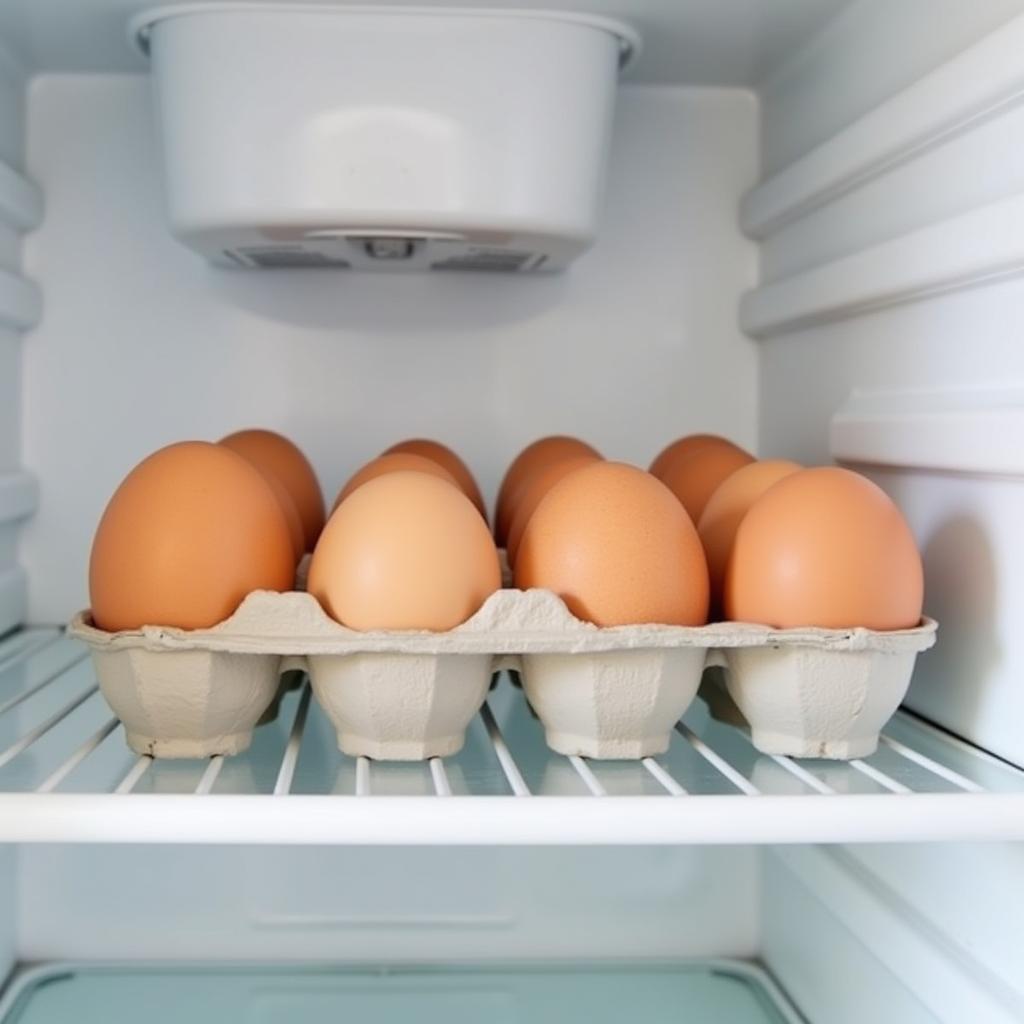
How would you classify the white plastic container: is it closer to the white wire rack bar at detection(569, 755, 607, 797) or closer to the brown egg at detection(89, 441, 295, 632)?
the brown egg at detection(89, 441, 295, 632)

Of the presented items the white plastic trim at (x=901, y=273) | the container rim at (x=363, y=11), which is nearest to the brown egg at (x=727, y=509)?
the white plastic trim at (x=901, y=273)

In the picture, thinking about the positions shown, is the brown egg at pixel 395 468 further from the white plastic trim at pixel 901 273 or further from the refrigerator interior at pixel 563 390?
the white plastic trim at pixel 901 273

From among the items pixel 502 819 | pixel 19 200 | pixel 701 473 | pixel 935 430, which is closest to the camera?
pixel 502 819

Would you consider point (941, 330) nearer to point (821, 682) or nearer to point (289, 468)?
point (821, 682)

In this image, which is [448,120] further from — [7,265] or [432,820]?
[432,820]

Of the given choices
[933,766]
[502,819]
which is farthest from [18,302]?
[933,766]

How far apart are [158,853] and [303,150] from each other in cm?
65

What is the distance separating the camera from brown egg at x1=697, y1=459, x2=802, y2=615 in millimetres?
894

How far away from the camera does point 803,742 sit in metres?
0.80

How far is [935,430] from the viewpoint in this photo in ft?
2.91

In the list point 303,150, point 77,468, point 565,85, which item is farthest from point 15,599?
point 565,85

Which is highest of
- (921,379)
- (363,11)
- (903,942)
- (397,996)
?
(363,11)

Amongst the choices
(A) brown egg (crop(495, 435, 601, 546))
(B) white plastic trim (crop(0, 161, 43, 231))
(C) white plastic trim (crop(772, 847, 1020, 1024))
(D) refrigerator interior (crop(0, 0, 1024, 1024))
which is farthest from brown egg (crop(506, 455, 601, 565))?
(B) white plastic trim (crop(0, 161, 43, 231))

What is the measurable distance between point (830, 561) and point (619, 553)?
0.12m
